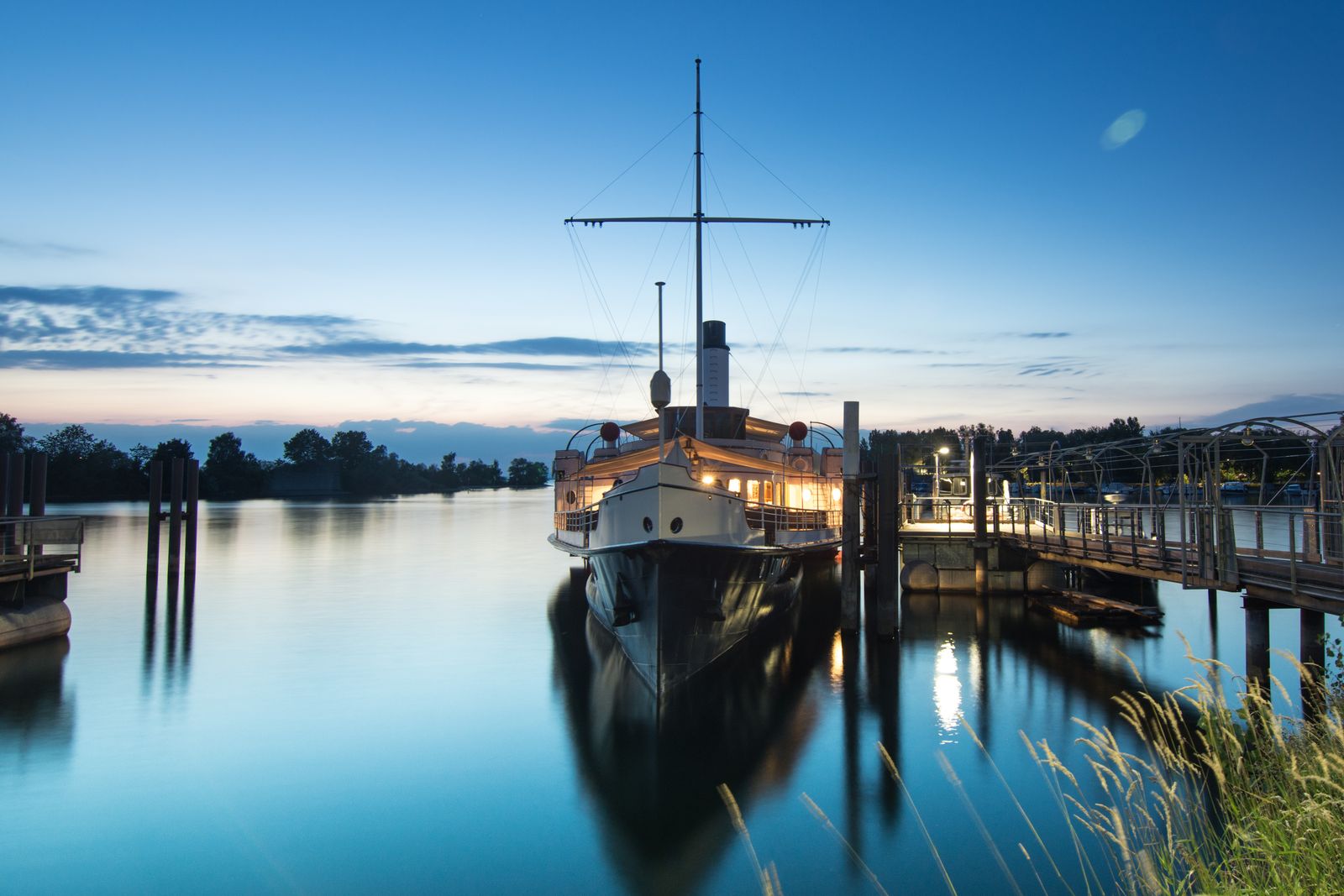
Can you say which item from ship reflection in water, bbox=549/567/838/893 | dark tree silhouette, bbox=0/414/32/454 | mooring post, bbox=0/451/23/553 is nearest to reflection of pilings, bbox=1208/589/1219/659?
ship reflection in water, bbox=549/567/838/893

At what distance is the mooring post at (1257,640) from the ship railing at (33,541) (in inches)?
907

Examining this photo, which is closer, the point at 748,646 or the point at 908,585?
the point at 748,646

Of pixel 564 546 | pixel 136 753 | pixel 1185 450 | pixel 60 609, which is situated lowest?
pixel 136 753

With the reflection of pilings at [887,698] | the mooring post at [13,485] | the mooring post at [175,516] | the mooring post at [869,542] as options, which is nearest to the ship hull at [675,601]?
the reflection of pilings at [887,698]

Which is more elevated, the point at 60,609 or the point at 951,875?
the point at 60,609

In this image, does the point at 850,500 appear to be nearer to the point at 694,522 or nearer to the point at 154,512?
the point at 694,522

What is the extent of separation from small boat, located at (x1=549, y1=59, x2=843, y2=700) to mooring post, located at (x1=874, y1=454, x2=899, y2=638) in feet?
6.66

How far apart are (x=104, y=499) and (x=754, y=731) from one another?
5587 inches

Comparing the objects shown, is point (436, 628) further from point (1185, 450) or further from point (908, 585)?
point (1185, 450)

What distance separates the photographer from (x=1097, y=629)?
22.9 meters

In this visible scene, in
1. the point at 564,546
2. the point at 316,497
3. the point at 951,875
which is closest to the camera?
the point at 951,875

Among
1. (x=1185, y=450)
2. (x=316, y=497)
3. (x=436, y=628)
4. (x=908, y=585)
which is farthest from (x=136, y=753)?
(x=316, y=497)

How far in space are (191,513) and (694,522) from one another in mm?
23344

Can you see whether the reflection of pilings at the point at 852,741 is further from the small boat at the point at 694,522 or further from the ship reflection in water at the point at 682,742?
the small boat at the point at 694,522
